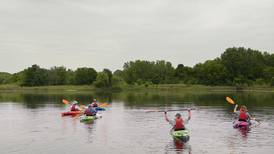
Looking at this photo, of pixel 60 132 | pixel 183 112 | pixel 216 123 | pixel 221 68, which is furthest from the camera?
pixel 221 68

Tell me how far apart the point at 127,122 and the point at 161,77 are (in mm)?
128814

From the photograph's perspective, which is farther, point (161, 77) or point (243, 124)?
point (161, 77)

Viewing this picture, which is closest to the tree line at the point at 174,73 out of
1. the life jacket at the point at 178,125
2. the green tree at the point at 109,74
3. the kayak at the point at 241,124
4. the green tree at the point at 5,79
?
the green tree at the point at 109,74

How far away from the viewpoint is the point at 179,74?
168 m

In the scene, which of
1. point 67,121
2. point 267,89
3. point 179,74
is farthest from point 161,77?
point 67,121

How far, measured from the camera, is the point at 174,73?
171m

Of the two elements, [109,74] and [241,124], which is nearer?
[241,124]

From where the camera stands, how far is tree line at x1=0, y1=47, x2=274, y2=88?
152 meters

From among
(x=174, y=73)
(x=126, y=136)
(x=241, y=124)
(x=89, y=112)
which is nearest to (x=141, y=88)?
(x=174, y=73)

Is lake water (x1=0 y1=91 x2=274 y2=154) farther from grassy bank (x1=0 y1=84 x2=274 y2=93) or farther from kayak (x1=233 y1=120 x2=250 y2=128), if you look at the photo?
grassy bank (x1=0 y1=84 x2=274 y2=93)

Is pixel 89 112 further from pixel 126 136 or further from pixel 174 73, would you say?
pixel 174 73

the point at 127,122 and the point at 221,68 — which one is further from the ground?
the point at 221,68

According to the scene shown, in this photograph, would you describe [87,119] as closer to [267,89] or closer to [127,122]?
[127,122]

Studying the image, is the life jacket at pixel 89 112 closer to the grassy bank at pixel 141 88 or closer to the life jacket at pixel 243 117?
the life jacket at pixel 243 117
